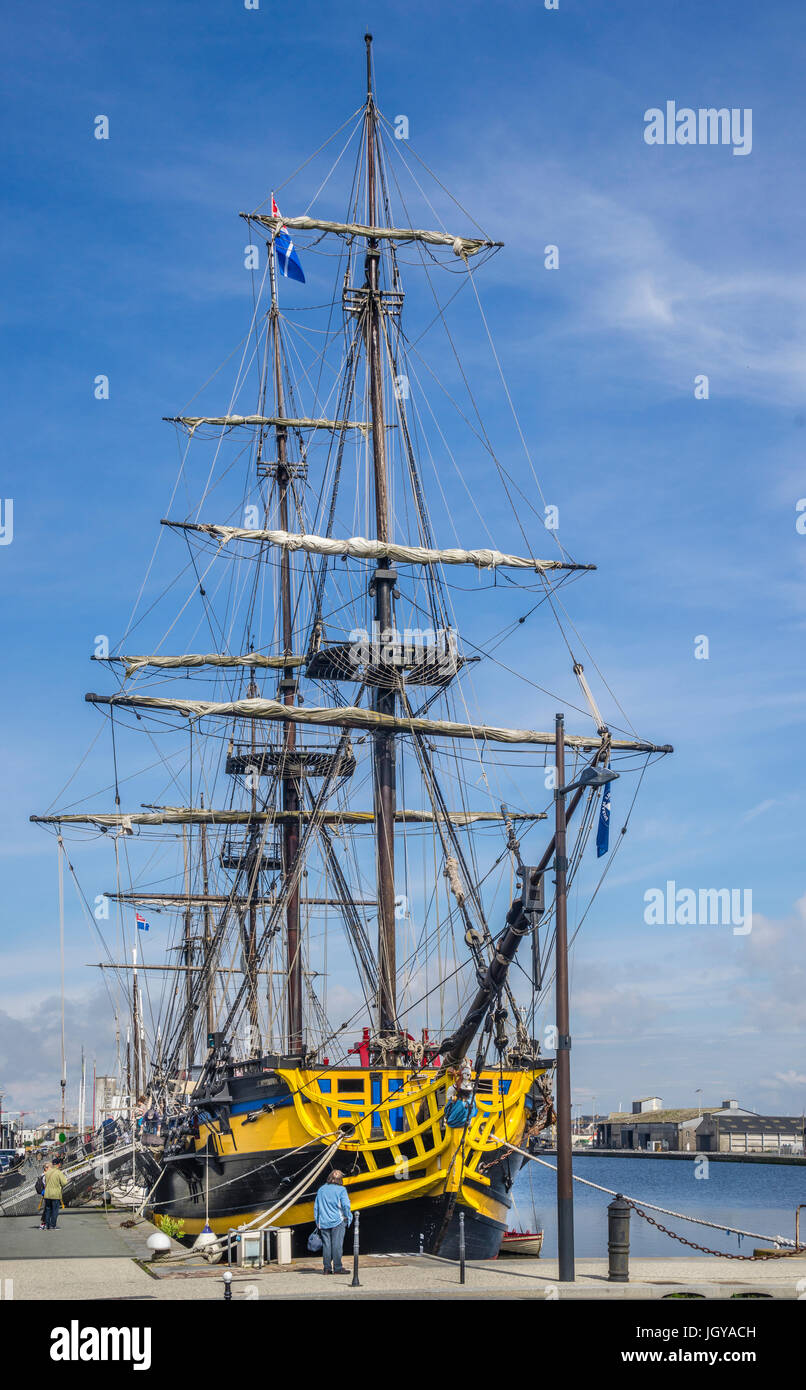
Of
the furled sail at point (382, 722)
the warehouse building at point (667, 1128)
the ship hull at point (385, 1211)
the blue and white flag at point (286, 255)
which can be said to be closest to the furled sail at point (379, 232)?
the blue and white flag at point (286, 255)

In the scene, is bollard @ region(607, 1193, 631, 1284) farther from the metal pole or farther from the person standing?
the person standing

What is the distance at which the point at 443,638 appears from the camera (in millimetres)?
39875

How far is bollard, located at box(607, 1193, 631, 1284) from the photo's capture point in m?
19.9

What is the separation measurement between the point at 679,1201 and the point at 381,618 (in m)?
68.4

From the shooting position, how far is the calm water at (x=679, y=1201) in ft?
203

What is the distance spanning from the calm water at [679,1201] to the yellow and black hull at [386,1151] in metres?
9.05

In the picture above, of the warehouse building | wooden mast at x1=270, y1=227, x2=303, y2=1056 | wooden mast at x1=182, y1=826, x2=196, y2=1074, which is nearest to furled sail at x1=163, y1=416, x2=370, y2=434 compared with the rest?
wooden mast at x1=270, y1=227, x2=303, y2=1056

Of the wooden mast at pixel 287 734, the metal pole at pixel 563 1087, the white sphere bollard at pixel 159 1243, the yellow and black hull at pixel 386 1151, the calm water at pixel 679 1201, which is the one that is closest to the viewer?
the metal pole at pixel 563 1087

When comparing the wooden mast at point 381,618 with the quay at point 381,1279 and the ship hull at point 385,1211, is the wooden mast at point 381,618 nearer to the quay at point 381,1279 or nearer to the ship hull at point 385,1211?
the ship hull at point 385,1211

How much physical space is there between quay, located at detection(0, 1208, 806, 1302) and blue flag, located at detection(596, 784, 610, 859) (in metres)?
6.45
